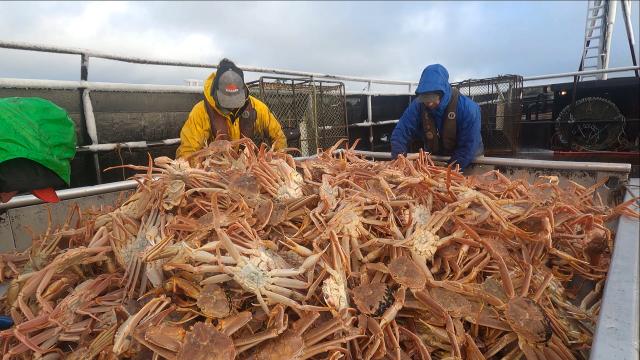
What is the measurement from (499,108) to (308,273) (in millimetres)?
4776

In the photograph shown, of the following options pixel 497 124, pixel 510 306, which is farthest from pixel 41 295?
pixel 497 124

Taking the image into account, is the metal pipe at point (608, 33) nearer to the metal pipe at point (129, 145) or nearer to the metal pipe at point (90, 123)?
→ the metal pipe at point (129, 145)

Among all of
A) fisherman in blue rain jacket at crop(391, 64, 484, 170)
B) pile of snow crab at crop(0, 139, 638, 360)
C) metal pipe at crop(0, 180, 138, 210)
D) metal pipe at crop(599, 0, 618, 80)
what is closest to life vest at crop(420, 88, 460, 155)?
fisherman in blue rain jacket at crop(391, 64, 484, 170)

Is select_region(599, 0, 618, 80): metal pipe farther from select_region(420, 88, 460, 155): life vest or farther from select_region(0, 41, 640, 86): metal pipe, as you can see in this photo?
select_region(420, 88, 460, 155): life vest

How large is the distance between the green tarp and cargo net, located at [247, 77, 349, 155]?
2764mm

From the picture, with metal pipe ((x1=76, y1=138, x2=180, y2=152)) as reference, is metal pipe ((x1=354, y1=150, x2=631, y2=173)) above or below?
below

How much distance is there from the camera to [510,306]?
4.09ft

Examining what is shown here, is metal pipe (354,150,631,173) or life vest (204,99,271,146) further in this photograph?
life vest (204,99,271,146)

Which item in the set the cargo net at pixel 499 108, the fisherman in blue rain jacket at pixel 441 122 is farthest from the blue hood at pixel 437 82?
the cargo net at pixel 499 108

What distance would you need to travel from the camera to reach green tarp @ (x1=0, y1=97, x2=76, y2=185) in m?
1.44

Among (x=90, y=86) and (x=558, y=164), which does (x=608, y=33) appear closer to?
(x=558, y=164)

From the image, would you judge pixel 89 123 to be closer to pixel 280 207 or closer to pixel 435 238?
pixel 280 207

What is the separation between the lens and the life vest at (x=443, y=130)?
3.36m

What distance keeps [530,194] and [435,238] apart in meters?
0.73
